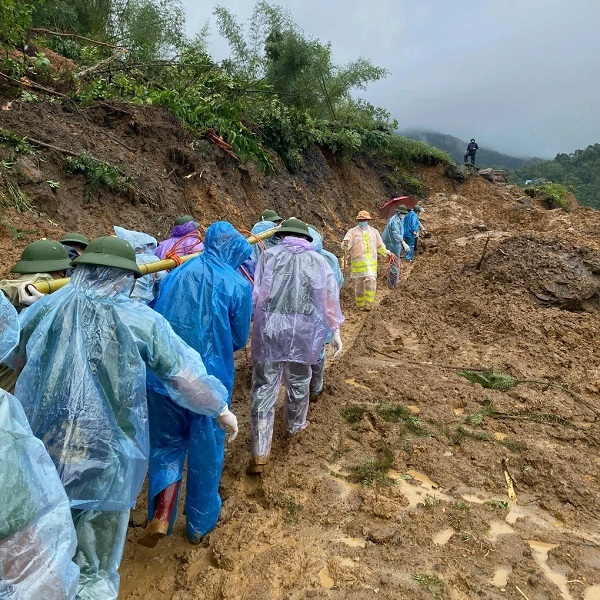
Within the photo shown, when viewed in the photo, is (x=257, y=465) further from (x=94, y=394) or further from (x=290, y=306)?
(x=94, y=394)

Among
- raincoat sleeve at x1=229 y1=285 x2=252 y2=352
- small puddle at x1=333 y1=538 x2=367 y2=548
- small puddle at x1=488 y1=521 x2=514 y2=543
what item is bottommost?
small puddle at x1=333 y1=538 x2=367 y2=548

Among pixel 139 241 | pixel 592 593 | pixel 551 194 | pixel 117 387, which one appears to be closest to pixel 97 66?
pixel 139 241

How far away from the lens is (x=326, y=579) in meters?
2.29

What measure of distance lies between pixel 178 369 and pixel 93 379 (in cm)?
32

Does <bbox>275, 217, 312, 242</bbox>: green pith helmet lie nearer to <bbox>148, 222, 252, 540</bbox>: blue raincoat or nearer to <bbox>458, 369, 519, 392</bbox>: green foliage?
<bbox>148, 222, 252, 540</bbox>: blue raincoat

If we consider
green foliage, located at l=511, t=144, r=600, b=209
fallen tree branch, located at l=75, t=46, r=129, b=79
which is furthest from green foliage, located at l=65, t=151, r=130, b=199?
green foliage, located at l=511, t=144, r=600, b=209

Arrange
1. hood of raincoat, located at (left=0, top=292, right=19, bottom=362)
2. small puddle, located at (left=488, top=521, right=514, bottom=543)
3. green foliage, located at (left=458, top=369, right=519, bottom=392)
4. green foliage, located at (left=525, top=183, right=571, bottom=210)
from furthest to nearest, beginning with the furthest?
1. green foliage, located at (left=525, top=183, right=571, bottom=210)
2. green foliage, located at (left=458, top=369, right=519, bottom=392)
3. small puddle, located at (left=488, top=521, right=514, bottom=543)
4. hood of raincoat, located at (left=0, top=292, right=19, bottom=362)

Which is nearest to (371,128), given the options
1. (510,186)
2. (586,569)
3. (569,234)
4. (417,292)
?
(510,186)

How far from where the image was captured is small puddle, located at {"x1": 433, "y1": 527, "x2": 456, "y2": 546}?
2.54 m

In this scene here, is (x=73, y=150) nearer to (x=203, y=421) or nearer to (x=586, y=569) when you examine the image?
(x=203, y=421)

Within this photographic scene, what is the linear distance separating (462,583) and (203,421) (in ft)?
4.76

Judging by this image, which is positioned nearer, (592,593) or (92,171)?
(592,593)

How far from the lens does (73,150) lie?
21.2 feet

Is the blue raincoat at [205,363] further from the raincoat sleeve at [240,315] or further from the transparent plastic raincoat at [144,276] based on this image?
the transparent plastic raincoat at [144,276]
